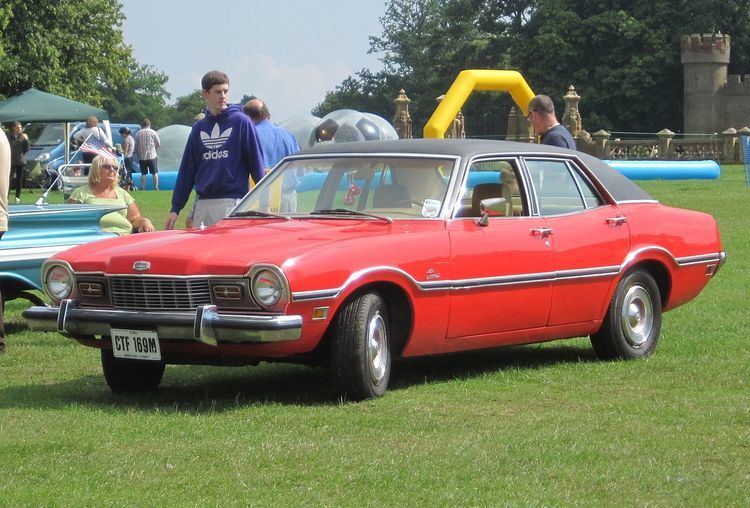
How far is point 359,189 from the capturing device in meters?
9.70

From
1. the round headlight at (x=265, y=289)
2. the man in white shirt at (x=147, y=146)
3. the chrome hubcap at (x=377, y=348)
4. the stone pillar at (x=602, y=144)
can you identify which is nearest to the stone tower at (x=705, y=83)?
the stone pillar at (x=602, y=144)

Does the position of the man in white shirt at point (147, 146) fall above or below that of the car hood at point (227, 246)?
below

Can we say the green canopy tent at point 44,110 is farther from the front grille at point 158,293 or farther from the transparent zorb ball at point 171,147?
the front grille at point 158,293

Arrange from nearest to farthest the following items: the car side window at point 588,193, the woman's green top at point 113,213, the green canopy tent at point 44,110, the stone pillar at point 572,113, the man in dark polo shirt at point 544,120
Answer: the car side window at point 588,193 < the man in dark polo shirt at point 544,120 < the woman's green top at point 113,213 < the green canopy tent at point 44,110 < the stone pillar at point 572,113

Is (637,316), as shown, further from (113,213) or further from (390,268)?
(113,213)

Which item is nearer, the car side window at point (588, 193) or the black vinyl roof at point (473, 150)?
the black vinyl roof at point (473, 150)

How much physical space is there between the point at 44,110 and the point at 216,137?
76.9ft

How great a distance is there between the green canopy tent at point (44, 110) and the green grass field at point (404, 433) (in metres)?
22.7

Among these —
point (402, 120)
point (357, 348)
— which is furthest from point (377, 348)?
point (402, 120)

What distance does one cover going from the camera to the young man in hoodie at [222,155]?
11.2 meters

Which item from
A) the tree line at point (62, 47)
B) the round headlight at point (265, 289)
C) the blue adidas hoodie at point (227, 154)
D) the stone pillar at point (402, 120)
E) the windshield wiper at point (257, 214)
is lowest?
the stone pillar at point (402, 120)

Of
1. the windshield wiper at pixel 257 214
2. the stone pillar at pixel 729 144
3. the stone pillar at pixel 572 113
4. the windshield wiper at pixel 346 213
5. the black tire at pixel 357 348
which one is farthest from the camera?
the stone pillar at pixel 572 113

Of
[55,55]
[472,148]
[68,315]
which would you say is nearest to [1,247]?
[68,315]

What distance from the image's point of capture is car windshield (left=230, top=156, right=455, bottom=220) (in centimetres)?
949
